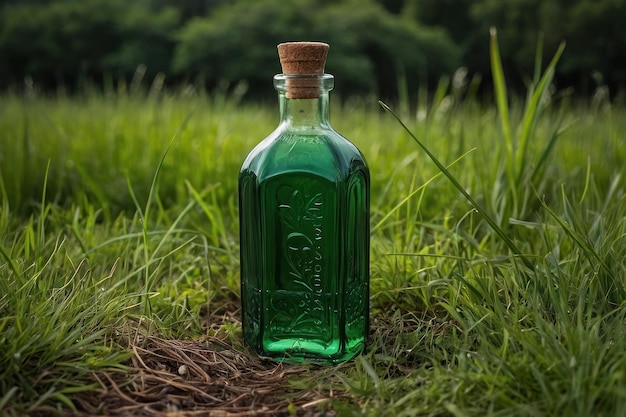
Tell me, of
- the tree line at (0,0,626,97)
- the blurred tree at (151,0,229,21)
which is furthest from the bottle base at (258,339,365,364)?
the blurred tree at (151,0,229,21)

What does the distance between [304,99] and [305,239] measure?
1.07 ft

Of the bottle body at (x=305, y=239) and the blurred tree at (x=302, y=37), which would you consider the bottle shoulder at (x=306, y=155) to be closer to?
the bottle body at (x=305, y=239)

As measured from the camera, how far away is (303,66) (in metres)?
1.41

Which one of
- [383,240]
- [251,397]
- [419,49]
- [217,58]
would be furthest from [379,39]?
[251,397]

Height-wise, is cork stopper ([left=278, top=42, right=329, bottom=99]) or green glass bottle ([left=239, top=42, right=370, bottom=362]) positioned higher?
cork stopper ([left=278, top=42, right=329, bottom=99])

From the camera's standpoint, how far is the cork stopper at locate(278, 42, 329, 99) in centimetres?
Result: 140

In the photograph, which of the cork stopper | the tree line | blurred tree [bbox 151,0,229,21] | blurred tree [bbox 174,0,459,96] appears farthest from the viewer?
blurred tree [bbox 151,0,229,21]

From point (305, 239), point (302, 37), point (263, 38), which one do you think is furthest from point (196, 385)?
point (263, 38)

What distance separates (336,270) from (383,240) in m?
0.57

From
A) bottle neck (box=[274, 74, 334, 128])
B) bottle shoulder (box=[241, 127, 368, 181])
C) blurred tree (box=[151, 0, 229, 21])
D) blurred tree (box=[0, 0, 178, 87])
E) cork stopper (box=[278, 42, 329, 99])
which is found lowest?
blurred tree (box=[0, 0, 178, 87])

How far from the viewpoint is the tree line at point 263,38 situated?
8.24 m

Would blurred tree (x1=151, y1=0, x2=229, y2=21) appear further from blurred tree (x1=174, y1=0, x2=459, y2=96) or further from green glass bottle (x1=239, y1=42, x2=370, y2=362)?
green glass bottle (x1=239, y1=42, x2=370, y2=362)

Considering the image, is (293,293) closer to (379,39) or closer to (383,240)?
(383,240)

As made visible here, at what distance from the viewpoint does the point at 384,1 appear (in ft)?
33.5
